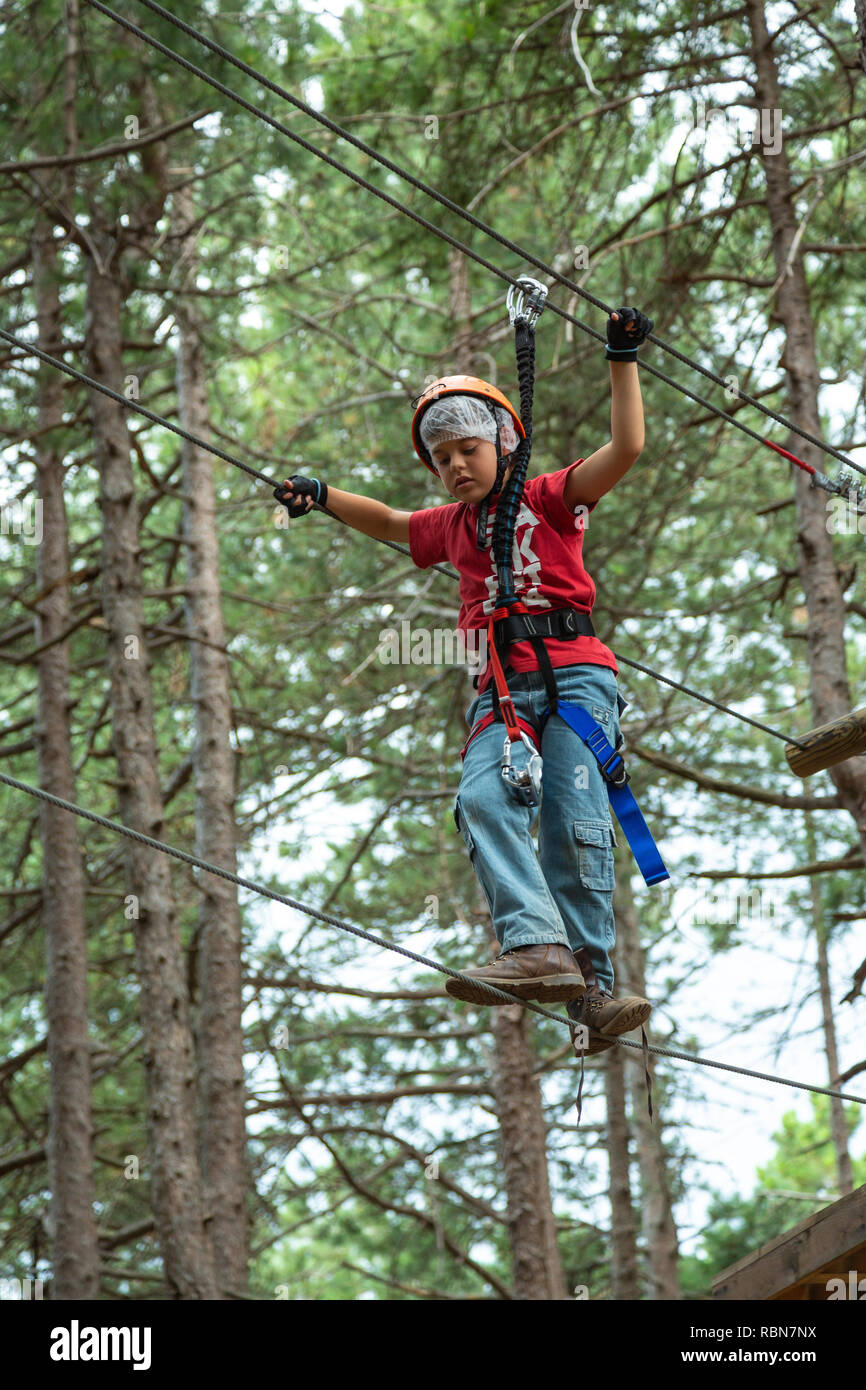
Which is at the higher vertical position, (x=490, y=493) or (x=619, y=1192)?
(x=490, y=493)

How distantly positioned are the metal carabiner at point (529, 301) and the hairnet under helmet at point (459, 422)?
25cm

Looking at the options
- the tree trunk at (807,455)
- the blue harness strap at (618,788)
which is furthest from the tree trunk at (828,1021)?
the blue harness strap at (618,788)

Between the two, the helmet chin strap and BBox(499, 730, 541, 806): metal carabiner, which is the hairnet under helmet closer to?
the helmet chin strap

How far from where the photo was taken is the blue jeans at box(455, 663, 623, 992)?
13.0 feet

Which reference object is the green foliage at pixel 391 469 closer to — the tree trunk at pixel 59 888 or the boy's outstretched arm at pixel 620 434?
the tree trunk at pixel 59 888

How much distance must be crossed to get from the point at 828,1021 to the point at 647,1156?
3.79 metres

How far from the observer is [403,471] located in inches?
456

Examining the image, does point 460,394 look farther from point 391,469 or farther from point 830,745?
point 391,469

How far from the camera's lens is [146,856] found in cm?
855

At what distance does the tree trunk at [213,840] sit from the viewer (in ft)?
30.2

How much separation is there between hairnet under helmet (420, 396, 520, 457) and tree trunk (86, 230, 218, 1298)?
469 cm
